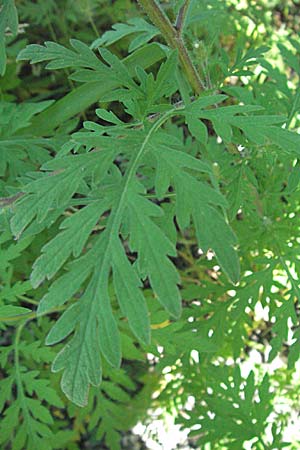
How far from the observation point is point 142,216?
902 mm

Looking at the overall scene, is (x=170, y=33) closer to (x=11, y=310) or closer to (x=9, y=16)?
(x=9, y=16)

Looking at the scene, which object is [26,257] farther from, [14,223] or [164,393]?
[14,223]

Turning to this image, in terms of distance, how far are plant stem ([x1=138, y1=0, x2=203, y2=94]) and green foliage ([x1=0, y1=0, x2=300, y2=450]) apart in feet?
0.04

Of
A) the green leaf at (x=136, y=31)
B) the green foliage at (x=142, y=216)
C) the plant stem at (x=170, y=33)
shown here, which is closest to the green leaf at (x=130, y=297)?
the green foliage at (x=142, y=216)

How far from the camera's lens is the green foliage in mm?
871

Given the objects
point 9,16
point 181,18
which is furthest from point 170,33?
point 9,16

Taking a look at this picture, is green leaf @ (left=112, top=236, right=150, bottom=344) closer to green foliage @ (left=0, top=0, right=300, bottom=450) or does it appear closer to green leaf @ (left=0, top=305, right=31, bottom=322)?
green foliage @ (left=0, top=0, right=300, bottom=450)

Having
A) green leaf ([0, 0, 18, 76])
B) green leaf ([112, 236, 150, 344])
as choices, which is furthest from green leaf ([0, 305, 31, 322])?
green leaf ([0, 0, 18, 76])

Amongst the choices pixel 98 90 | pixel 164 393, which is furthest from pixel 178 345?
pixel 98 90

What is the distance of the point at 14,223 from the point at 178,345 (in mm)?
657

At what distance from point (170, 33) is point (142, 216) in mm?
367

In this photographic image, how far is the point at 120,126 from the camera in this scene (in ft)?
3.37

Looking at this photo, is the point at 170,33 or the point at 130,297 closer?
the point at 130,297

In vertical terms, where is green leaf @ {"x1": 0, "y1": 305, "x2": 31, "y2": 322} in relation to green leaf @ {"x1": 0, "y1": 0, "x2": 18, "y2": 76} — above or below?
below
